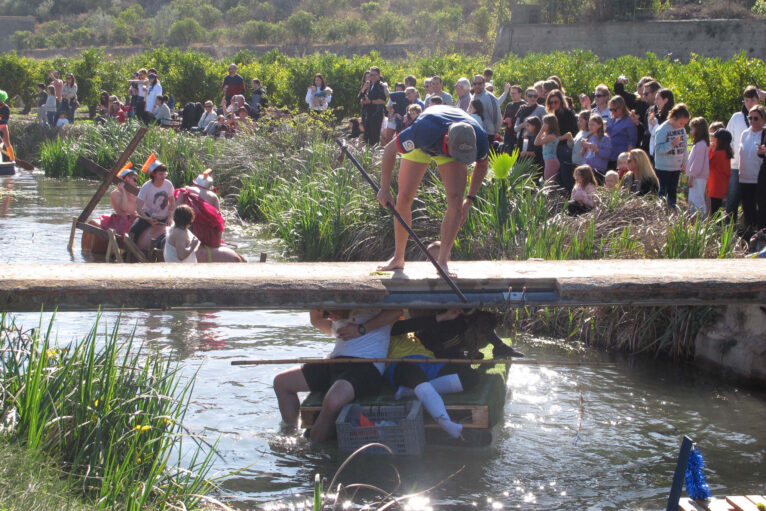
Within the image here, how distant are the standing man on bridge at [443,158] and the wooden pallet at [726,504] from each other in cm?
263

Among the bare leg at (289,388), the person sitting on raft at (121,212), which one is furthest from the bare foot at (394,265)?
the person sitting on raft at (121,212)

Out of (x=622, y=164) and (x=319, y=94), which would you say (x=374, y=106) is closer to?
(x=319, y=94)

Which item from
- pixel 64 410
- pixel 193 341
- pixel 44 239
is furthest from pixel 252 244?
pixel 64 410

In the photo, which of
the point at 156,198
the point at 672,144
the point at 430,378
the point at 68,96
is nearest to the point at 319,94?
the point at 68,96

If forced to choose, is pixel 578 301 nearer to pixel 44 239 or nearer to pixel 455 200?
pixel 455 200

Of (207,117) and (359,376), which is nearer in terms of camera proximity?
(359,376)

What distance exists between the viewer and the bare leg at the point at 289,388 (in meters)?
6.68

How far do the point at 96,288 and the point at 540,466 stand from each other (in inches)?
131

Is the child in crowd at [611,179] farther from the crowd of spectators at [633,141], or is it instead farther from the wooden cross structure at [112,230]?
the wooden cross structure at [112,230]

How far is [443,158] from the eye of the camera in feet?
21.7

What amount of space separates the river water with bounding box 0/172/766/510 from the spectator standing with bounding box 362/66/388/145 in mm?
7800

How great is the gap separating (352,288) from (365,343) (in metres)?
0.48

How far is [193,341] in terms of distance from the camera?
9234 millimetres

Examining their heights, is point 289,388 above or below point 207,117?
below
